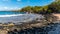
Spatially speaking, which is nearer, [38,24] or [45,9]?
[45,9]

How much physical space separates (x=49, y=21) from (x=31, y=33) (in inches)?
112

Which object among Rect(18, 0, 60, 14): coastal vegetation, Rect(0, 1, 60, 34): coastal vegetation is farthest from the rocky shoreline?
Rect(18, 0, 60, 14): coastal vegetation

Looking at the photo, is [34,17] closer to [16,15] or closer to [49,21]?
[49,21]

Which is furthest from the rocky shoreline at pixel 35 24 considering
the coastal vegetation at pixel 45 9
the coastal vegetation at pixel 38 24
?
the coastal vegetation at pixel 45 9

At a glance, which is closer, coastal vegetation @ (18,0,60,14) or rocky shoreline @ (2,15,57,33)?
rocky shoreline @ (2,15,57,33)

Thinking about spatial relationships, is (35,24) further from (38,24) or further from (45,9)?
(45,9)

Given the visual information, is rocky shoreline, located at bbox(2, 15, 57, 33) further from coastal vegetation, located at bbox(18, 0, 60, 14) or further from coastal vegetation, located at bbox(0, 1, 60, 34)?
coastal vegetation, located at bbox(18, 0, 60, 14)

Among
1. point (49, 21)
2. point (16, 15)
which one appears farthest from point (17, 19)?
point (49, 21)

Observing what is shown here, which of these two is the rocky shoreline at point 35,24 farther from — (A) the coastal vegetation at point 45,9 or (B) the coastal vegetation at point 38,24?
(A) the coastal vegetation at point 45,9

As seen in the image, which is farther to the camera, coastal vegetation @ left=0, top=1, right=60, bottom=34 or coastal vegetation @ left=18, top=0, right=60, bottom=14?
coastal vegetation @ left=18, top=0, right=60, bottom=14

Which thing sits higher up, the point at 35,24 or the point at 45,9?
the point at 45,9

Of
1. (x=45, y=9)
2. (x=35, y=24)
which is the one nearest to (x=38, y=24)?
(x=35, y=24)

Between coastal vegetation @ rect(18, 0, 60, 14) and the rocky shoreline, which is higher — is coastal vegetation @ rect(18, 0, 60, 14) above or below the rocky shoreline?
above

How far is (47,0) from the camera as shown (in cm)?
998
